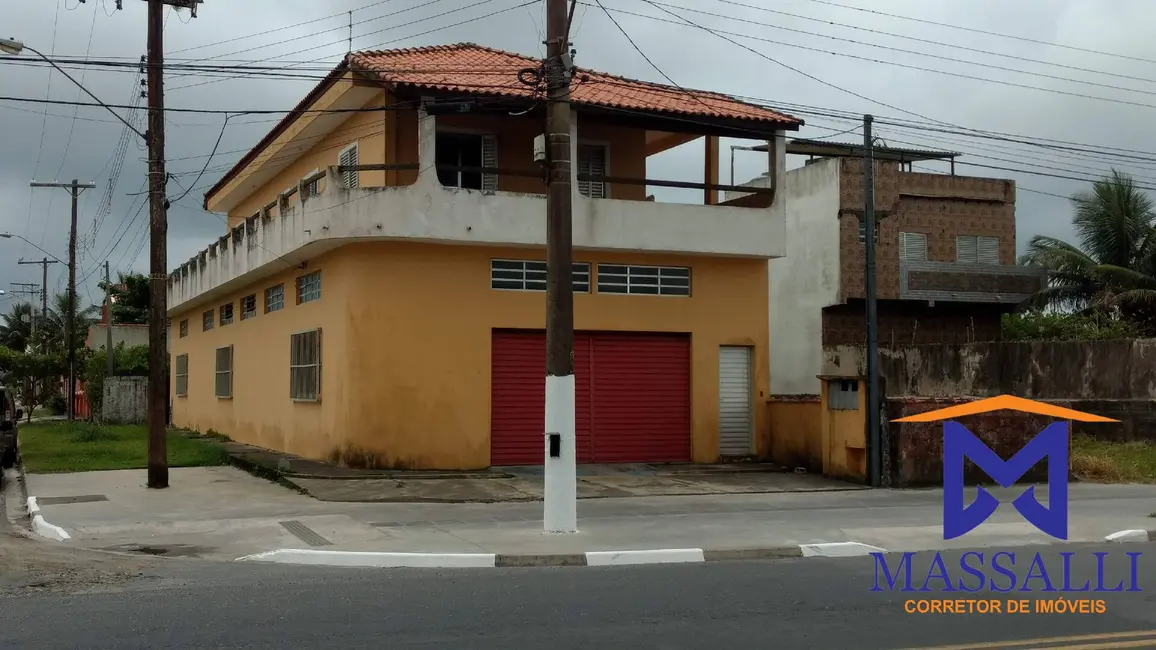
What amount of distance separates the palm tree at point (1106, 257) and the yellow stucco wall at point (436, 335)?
16.4 m

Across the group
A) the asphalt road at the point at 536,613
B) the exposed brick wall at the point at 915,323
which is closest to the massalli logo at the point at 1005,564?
the asphalt road at the point at 536,613

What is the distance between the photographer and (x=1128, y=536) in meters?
12.3

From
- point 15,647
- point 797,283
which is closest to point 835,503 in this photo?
point 15,647

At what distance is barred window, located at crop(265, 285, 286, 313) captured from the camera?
2284 centimetres

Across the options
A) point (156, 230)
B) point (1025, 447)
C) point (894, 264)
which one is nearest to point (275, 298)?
Result: point (156, 230)

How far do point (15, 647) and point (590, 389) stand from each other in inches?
541

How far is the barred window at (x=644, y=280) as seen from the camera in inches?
781

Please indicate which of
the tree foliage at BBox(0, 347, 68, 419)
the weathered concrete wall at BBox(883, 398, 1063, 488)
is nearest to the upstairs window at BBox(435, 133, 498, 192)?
the weathered concrete wall at BBox(883, 398, 1063, 488)

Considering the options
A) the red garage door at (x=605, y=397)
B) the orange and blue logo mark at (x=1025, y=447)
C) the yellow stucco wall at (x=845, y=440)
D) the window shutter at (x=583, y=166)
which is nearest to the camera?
the orange and blue logo mark at (x=1025, y=447)

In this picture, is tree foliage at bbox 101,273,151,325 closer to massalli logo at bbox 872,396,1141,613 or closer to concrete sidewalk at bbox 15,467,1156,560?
concrete sidewalk at bbox 15,467,1156,560

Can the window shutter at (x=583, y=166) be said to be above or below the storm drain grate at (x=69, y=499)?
above

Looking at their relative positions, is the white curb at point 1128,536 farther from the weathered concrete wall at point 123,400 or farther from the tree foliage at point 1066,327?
the weathered concrete wall at point 123,400

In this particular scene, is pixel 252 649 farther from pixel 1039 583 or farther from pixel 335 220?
pixel 335 220

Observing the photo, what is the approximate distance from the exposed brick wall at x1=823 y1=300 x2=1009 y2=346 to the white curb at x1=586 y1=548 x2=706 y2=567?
22.2 metres
